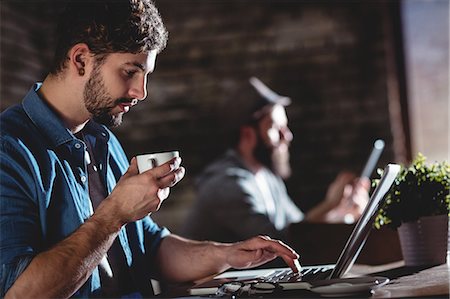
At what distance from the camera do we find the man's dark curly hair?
1.71 metres

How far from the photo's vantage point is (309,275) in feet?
5.51

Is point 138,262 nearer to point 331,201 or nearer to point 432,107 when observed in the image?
point 331,201

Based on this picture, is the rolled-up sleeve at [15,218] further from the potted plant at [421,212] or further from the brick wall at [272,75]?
the brick wall at [272,75]

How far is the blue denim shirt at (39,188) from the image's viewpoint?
1443 millimetres

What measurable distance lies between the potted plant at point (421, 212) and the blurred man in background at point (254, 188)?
1.31 m

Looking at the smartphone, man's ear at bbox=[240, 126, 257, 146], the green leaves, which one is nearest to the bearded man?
the green leaves

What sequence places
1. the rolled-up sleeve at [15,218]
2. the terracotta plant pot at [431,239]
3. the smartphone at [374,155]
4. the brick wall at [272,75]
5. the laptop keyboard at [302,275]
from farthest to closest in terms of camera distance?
the brick wall at [272,75], the smartphone at [374,155], the terracotta plant pot at [431,239], the laptop keyboard at [302,275], the rolled-up sleeve at [15,218]

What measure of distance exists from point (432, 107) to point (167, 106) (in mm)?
1709

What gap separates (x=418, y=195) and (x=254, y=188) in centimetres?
187

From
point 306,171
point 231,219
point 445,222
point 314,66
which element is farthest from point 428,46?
point 445,222

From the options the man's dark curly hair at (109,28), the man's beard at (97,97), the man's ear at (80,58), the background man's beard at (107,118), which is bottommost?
the background man's beard at (107,118)

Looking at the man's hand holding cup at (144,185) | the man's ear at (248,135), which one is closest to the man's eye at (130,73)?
the man's hand holding cup at (144,185)

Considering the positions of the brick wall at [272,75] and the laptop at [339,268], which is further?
the brick wall at [272,75]

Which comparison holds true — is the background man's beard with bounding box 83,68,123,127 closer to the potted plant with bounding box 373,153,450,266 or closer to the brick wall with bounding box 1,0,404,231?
the potted plant with bounding box 373,153,450,266
